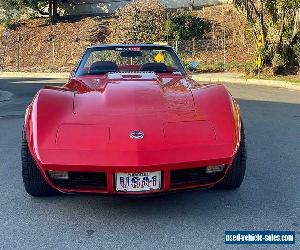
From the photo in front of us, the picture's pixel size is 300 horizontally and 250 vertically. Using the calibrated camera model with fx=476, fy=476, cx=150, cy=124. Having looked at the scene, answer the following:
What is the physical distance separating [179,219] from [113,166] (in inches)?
29.3

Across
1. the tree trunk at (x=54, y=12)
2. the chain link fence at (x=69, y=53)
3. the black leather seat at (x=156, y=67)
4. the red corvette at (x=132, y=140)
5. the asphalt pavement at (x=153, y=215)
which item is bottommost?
the chain link fence at (x=69, y=53)

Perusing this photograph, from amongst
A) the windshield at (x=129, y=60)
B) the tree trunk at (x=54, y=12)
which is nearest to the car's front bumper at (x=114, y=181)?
the windshield at (x=129, y=60)

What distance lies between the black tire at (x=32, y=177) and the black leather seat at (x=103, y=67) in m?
1.89

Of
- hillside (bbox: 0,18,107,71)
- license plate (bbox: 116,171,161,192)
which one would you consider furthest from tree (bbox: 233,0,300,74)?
license plate (bbox: 116,171,161,192)

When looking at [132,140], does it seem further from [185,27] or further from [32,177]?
[185,27]

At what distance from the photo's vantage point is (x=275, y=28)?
18.6 metres

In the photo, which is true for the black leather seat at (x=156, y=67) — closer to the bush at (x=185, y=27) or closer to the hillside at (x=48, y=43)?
the bush at (x=185, y=27)

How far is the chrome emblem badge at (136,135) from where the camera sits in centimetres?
371

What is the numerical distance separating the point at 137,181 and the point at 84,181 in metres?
0.42

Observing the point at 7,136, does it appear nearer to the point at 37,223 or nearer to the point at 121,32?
the point at 37,223

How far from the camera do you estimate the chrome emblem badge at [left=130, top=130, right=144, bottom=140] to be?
3.71 meters

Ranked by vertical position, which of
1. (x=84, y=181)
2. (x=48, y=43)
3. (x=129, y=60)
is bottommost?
(x=48, y=43)

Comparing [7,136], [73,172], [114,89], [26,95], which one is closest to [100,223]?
[73,172]

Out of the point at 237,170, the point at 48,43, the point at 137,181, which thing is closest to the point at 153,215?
the point at 137,181
